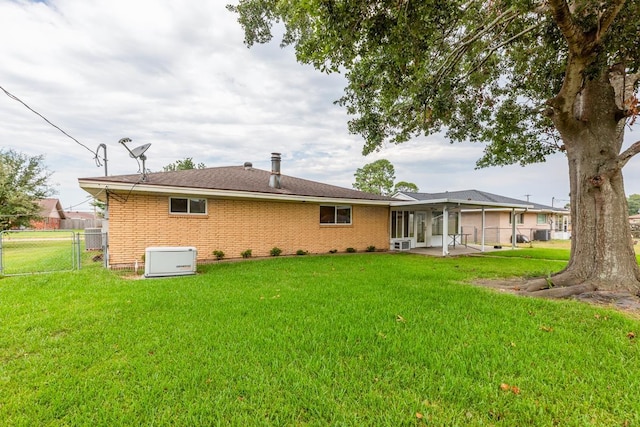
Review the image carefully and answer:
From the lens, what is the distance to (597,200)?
6113 mm

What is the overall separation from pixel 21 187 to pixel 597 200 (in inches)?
1257

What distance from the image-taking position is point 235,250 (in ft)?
36.3

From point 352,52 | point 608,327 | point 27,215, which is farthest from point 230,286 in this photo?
point 27,215

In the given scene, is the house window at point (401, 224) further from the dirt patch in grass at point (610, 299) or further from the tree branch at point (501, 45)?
the dirt patch in grass at point (610, 299)

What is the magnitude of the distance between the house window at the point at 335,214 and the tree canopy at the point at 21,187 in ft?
64.0

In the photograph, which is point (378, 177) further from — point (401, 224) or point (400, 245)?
point (400, 245)

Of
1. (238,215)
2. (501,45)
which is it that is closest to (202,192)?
(238,215)

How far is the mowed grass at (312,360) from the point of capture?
94.5 inches

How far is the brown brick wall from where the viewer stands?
9242 mm

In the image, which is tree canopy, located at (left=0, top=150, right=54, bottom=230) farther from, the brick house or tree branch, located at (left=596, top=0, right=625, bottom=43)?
tree branch, located at (left=596, top=0, right=625, bottom=43)

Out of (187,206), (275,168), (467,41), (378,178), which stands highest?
(378,178)

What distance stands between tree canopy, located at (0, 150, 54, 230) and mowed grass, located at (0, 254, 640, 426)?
19.9 meters

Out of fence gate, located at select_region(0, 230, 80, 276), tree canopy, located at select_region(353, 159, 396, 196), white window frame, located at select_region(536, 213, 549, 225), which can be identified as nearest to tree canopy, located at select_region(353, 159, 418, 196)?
tree canopy, located at select_region(353, 159, 396, 196)

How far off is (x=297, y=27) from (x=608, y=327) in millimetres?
9789
